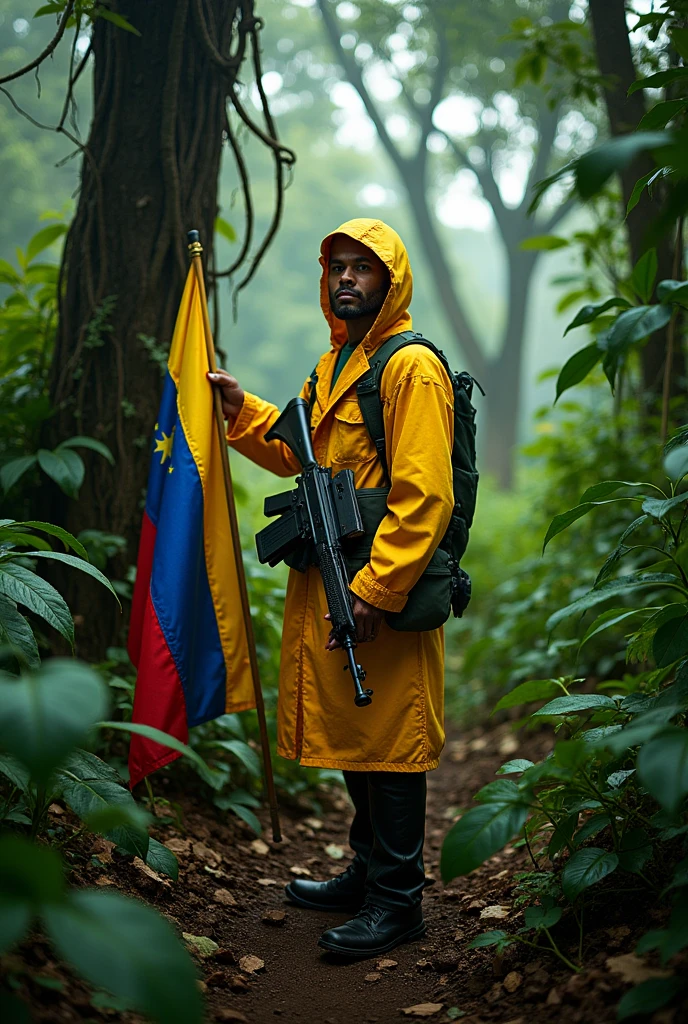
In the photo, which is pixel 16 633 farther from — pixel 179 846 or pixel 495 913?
pixel 495 913

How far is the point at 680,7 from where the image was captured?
225 cm

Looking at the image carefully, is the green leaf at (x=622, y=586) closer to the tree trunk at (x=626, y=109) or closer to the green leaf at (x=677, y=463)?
the green leaf at (x=677, y=463)

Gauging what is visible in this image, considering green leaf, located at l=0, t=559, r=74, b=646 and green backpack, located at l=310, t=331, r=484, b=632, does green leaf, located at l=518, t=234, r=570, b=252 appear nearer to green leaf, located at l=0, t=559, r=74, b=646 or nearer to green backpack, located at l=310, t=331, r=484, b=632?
green backpack, located at l=310, t=331, r=484, b=632

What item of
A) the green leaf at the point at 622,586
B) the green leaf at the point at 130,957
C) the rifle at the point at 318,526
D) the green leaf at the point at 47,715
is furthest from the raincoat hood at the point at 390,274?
the green leaf at the point at 130,957

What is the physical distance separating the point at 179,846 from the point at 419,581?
1218mm

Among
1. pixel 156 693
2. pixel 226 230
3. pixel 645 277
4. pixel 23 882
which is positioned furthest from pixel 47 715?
pixel 226 230

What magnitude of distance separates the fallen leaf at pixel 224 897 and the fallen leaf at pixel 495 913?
0.79m

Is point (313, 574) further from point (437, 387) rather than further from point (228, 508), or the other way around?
point (437, 387)

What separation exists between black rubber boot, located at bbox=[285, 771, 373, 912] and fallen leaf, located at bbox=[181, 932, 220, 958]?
0.52 metres

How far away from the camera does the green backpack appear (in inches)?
97.7

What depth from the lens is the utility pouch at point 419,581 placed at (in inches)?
97.3

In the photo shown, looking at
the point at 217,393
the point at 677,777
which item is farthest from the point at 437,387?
the point at 677,777

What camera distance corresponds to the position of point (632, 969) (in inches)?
66.9

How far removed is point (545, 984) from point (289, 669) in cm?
121
